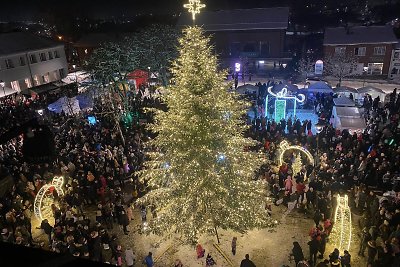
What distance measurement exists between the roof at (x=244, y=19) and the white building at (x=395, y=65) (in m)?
13.0

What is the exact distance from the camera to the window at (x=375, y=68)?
3931 cm

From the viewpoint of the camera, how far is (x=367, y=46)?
39.1 meters

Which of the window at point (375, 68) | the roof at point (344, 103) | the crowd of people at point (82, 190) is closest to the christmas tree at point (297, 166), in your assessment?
the crowd of people at point (82, 190)

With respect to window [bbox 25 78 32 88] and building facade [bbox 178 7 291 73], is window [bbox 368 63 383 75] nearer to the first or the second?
building facade [bbox 178 7 291 73]

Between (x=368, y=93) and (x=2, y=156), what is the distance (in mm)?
26783

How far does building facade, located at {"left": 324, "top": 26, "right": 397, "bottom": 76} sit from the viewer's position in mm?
38594

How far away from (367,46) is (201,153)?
1416 inches

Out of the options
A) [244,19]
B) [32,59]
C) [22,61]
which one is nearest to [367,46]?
[244,19]

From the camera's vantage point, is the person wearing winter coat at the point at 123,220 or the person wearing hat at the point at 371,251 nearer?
the person wearing hat at the point at 371,251

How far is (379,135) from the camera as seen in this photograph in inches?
707

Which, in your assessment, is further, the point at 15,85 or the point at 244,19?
the point at 244,19

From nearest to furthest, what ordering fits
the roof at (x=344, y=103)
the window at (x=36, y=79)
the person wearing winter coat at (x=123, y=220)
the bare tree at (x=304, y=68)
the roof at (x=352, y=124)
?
1. the person wearing winter coat at (x=123, y=220)
2. the roof at (x=352, y=124)
3. the roof at (x=344, y=103)
4. the window at (x=36, y=79)
5. the bare tree at (x=304, y=68)

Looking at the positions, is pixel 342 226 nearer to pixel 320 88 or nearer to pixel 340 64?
pixel 320 88

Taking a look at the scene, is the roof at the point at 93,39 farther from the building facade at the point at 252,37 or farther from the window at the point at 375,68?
the window at the point at 375,68
